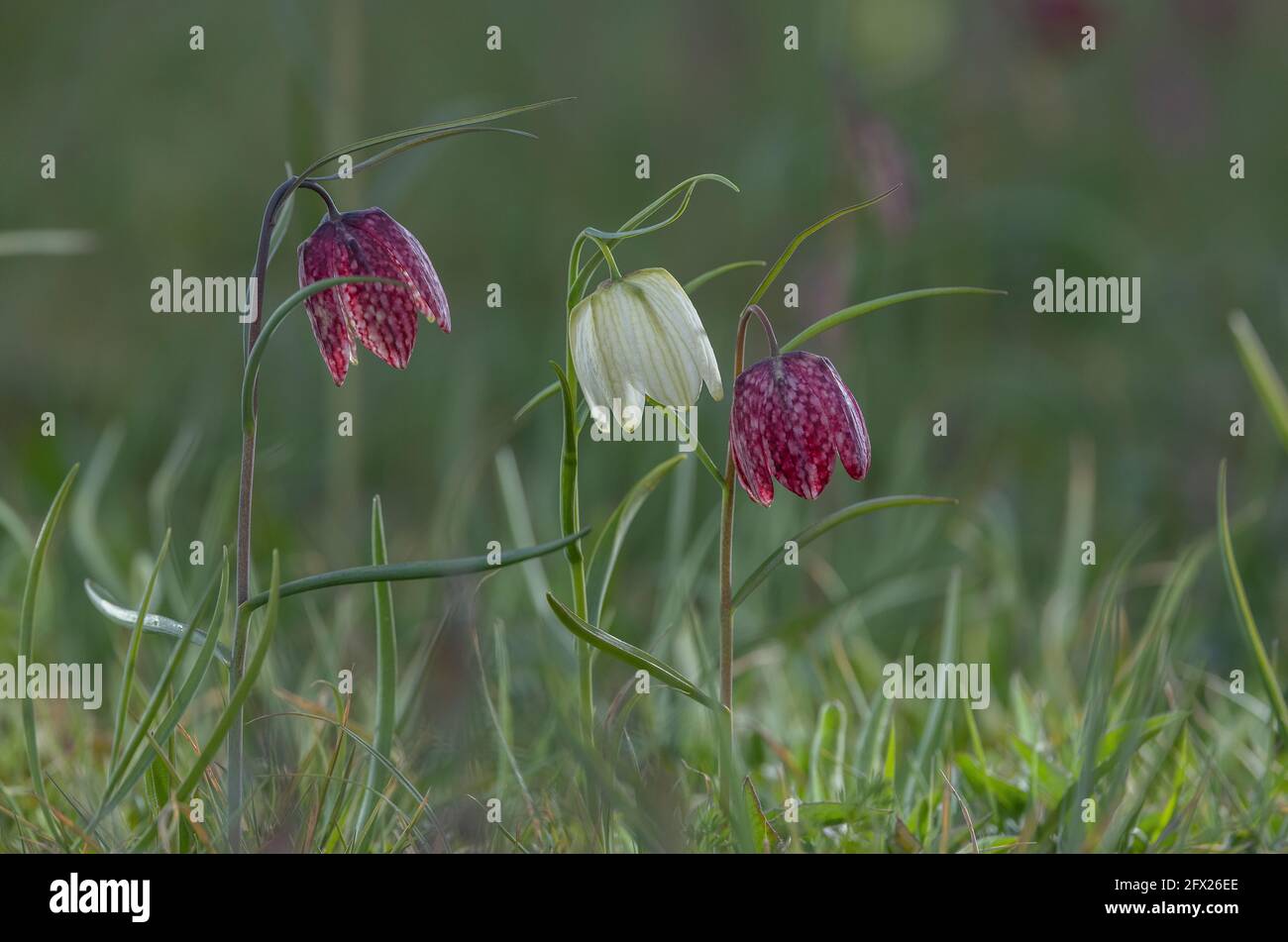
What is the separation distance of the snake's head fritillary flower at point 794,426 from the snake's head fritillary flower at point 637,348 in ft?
0.12

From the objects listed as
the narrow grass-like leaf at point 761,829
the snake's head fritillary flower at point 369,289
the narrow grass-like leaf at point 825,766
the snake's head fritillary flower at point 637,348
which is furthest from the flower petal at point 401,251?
the narrow grass-like leaf at point 825,766

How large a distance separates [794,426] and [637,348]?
0.13 m

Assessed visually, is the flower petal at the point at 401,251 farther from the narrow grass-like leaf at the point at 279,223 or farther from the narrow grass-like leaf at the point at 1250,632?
the narrow grass-like leaf at the point at 1250,632

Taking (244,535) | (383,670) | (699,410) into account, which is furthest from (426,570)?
(699,410)

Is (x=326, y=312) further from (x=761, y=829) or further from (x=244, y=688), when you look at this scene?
(x=761, y=829)

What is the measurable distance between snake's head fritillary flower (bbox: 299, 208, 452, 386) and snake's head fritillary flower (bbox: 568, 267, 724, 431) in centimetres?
11

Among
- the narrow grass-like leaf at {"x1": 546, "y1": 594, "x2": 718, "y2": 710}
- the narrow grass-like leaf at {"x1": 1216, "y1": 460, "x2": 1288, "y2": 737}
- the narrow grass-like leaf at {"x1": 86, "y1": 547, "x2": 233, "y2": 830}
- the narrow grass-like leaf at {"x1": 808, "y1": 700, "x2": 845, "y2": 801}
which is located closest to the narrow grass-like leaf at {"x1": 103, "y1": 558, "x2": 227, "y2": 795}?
the narrow grass-like leaf at {"x1": 86, "y1": 547, "x2": 233, "y2": 830}

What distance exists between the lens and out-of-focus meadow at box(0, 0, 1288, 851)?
114 centimetres

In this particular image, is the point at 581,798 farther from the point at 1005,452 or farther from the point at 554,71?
the point at 554,71

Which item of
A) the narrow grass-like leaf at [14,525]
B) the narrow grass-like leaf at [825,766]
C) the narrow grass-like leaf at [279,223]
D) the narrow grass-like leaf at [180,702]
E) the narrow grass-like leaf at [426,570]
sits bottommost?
the narrow grass-like leaf at [825,766]

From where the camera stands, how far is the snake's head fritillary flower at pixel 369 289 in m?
0.94

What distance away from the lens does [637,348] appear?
895mm

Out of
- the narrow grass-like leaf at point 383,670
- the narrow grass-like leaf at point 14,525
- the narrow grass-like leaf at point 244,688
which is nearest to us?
the narrow grass-like leaf at point 244,688

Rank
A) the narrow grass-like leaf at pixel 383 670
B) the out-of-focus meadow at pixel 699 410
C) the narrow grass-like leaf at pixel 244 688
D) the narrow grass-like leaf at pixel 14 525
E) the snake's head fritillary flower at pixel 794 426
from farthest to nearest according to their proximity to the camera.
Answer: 1. the narrow grass-like leaf at pixel 14 525
2. the out-of-focus meadow at pixel 699 410
3. the narrow grass-like leaf at pixel 383 670
4. the snake's head fritillary flower at pixel 794 426
5. the narrow grass-like leaf at pixel 244 688
